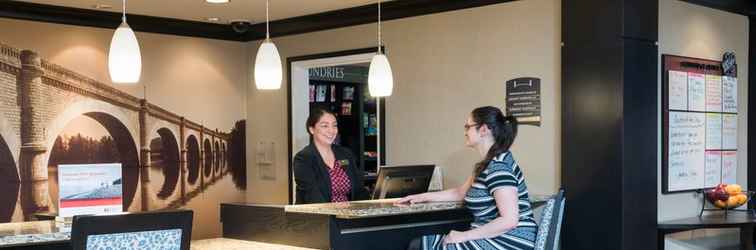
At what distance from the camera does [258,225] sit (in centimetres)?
383

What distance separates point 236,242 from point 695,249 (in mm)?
3264

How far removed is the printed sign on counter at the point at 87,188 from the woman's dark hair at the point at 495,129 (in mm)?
1538

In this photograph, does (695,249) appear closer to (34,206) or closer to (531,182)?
(531,182)

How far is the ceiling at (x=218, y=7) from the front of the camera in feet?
19.7

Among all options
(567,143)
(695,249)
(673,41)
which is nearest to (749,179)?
(695,249)

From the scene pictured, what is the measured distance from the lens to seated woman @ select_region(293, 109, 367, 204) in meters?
4.49

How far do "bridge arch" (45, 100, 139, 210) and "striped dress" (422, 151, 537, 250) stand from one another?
3822mm

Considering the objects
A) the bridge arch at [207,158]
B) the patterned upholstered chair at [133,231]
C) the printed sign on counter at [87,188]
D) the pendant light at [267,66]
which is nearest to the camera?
the patterned upholstered chair at [133,231]

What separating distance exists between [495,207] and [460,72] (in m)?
2.36

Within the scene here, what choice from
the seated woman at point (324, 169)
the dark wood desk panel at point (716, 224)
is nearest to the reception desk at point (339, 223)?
the seated woman at point (324, 169)

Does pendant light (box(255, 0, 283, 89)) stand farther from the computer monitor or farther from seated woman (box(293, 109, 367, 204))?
the computer monitor

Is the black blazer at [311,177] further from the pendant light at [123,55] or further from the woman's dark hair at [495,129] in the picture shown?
the pendant light at [123,55]

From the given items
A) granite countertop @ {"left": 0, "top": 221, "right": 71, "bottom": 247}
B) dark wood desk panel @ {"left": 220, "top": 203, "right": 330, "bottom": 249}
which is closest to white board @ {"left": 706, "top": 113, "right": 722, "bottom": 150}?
dark wood desk panel @ {"left": 220, "top": 203, "right": 330, "bottom": 249}

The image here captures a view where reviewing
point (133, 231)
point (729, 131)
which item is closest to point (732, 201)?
point (729, 131)
